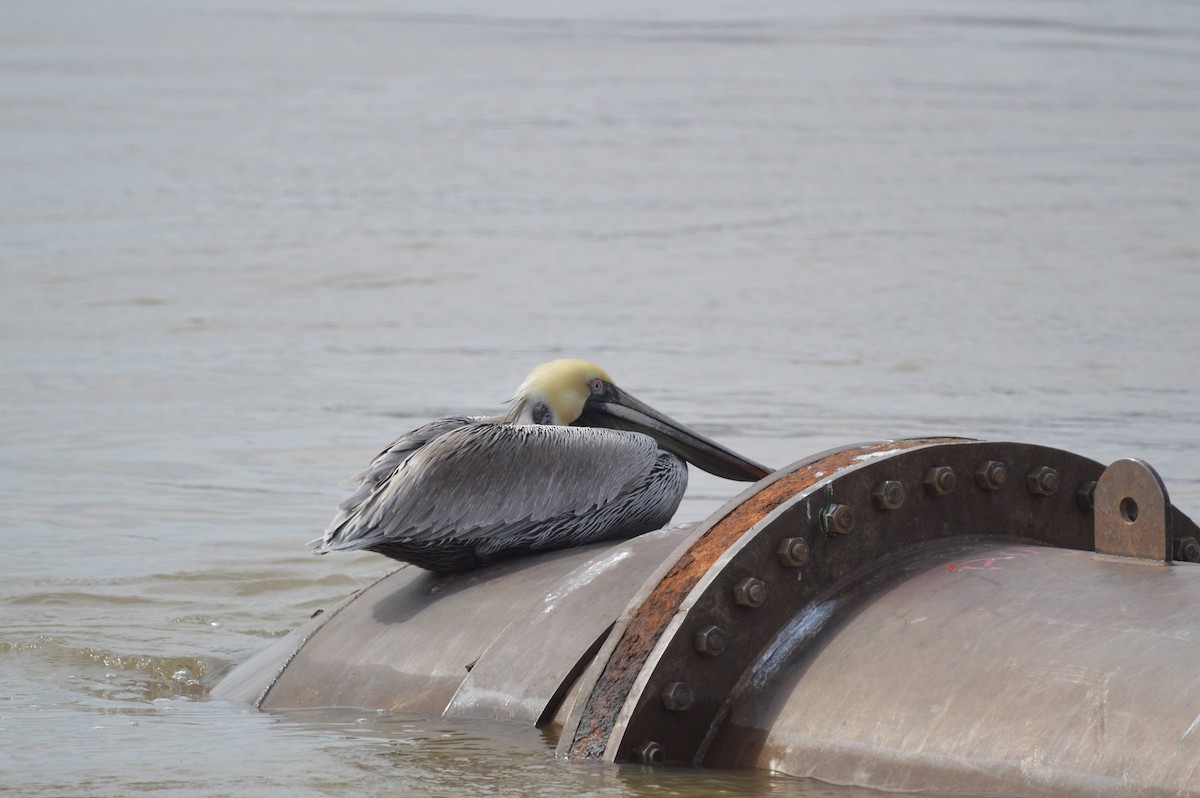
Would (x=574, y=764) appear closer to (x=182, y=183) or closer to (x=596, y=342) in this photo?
(x=596, y=342)

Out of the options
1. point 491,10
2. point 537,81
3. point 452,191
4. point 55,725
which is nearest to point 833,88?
point 537,81

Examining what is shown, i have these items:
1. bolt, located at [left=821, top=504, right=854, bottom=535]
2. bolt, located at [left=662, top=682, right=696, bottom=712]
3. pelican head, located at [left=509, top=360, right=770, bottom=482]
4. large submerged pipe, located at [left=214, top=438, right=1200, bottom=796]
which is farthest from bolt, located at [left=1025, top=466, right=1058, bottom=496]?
pelican head, located at [left=509, top=360, right=770, bottom=482]

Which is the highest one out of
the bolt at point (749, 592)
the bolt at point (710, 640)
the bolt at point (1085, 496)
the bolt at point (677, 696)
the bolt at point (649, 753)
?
the bolt at point (1085, 496)

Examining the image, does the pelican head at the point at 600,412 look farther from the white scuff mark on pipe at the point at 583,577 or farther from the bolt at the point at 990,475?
the bolt at the point at 990,475

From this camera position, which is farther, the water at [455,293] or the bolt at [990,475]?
the water at [455,293]

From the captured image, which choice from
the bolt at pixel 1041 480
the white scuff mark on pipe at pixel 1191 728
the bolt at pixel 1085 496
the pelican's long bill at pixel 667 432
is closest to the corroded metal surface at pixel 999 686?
the white scuff mark on pipe at pixel 1191 728

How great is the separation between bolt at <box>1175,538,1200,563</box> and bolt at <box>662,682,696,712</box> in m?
0.98

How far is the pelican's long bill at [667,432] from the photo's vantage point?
4809 mm

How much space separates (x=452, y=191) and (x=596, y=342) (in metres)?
7.90

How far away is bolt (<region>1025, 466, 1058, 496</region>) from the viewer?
3.21 metres

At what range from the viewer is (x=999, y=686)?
8.75 ft

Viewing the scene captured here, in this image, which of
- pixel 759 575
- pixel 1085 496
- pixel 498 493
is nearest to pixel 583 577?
pixel 498 493

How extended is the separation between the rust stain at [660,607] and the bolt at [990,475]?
23 centimetres

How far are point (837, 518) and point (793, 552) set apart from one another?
3.9 inches
